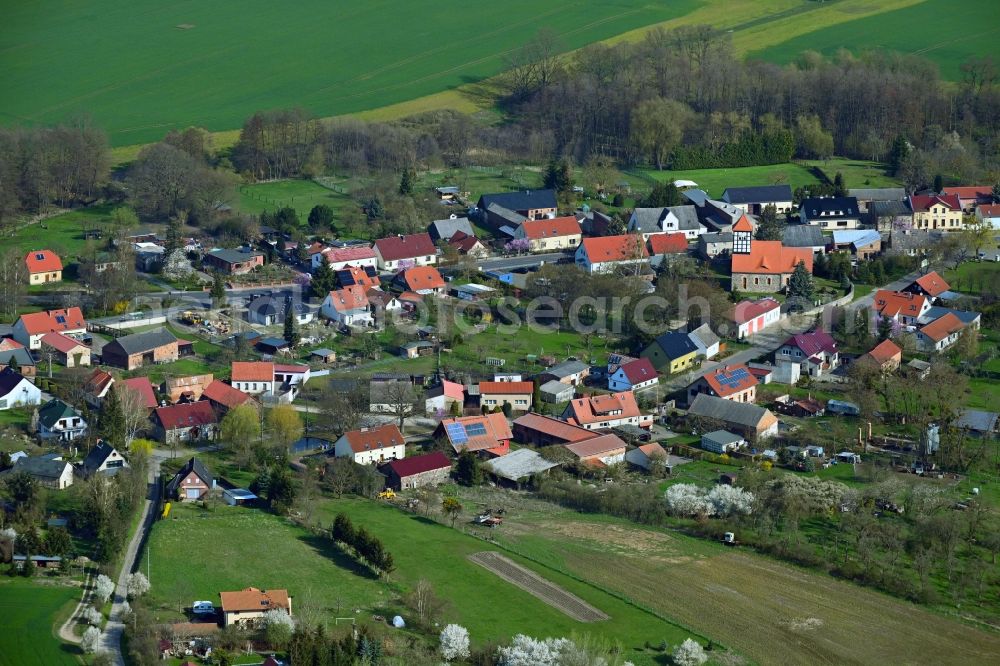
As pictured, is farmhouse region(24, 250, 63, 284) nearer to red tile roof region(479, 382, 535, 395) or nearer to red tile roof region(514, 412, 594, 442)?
red tile roof region(479, 382, 535, 395)

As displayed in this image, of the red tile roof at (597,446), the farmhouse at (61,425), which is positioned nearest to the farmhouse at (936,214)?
the red tile roof at (597,446)

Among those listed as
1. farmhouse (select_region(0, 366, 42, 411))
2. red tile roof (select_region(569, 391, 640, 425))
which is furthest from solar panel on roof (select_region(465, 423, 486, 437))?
farmhouse (select_region(0, 366, 42, 411))

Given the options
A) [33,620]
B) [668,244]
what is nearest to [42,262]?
[668,244]

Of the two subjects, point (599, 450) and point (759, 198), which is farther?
point (759, 198)

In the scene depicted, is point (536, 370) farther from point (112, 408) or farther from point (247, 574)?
point (247, 574)

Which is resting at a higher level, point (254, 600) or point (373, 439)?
point (373, 439)

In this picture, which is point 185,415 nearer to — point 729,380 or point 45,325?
point 45,325

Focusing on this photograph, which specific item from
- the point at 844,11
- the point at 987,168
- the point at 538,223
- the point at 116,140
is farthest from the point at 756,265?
the point at 844,11
